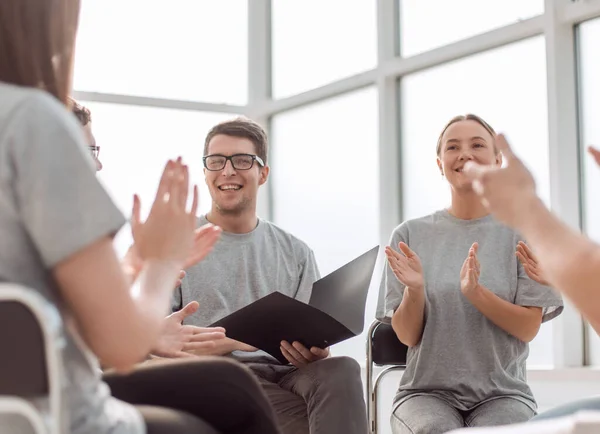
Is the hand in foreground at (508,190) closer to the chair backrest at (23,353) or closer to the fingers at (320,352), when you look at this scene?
the chair backrest at (23,353)

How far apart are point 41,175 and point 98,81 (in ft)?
15.6

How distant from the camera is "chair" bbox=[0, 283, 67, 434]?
988 millimetres

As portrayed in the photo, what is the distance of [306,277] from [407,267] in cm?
45

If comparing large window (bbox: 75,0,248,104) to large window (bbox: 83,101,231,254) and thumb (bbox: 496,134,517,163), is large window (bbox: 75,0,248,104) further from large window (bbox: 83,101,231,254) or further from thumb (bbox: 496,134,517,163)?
thumb (bbox: 496,134,517,163)

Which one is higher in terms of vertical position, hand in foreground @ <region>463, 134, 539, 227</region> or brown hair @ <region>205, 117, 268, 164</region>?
brown hair @ <region>205, 117, 268, 164</region>

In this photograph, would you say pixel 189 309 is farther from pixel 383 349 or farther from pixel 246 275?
pixel 383 349

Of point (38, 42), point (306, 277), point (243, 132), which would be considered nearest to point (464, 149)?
point (306, 277)

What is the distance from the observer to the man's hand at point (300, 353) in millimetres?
2641

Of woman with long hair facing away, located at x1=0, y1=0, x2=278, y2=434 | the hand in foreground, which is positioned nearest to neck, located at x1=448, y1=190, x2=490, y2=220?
the hand in foreground

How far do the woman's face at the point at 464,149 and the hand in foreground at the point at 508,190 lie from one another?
1577mm

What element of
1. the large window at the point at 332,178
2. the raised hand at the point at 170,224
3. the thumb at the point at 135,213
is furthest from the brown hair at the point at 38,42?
the large window at the point at 332,178

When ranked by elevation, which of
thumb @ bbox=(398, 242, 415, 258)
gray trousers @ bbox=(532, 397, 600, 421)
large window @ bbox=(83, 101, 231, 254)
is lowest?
gray trousers @ bbox=(532, 397, 600, 421)

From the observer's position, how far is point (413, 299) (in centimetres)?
271

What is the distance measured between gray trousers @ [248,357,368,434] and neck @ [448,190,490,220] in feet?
2.17
